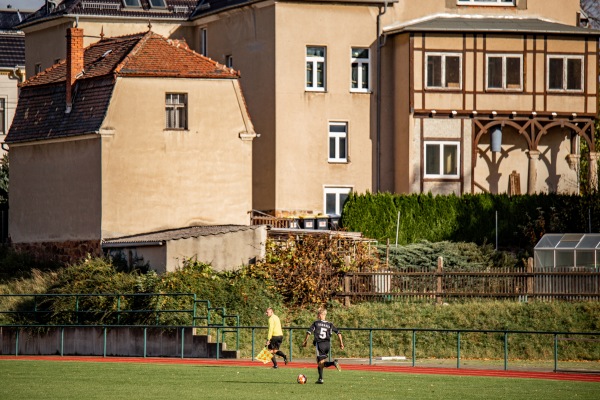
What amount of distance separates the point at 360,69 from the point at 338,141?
315 cm

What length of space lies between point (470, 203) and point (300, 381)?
25.4m

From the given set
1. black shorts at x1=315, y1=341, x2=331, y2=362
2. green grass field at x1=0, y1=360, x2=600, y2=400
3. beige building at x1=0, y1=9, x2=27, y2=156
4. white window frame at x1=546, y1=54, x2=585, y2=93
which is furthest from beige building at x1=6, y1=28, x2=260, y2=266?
beige building at x1=0, y1=9, x2=27, y2=156

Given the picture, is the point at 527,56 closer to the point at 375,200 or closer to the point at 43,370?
the point at 375,200

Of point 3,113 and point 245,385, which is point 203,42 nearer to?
point 3,113

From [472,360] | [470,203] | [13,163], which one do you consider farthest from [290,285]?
[13,163]

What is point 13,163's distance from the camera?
57.6 m

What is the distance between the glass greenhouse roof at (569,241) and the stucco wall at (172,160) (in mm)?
10976

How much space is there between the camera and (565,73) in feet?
195

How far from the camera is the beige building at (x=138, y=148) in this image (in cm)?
5209

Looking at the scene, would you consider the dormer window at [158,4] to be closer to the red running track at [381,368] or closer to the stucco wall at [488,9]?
the stucco wall at [488,9]

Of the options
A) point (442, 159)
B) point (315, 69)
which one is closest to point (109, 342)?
point (442, 159)

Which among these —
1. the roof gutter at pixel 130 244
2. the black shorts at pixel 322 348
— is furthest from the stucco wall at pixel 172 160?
the black shorts at pixel 322 348

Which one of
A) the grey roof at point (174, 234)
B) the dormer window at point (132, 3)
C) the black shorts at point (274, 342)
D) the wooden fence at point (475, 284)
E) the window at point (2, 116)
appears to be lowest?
the black shorts at point (274, 342)

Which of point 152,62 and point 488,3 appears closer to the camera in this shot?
point 152,62
